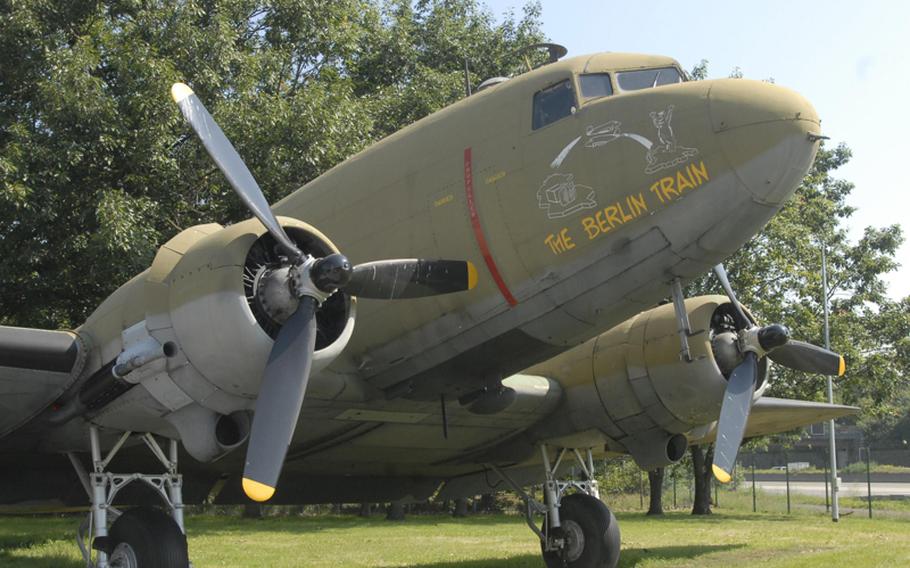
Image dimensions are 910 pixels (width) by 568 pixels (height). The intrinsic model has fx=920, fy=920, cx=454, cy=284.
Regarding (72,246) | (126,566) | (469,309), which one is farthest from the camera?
(72,246)

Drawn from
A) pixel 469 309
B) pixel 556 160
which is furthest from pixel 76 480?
pixel 556 160

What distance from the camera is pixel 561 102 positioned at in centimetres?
935

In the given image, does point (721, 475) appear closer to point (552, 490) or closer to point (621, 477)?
point (552, 490)

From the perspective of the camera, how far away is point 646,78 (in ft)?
30.6

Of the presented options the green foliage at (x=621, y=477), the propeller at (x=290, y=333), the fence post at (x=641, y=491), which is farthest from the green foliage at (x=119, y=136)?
the fence post at (x=641, y=491)

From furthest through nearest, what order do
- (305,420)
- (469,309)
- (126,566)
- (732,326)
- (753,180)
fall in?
(732,326) < (305,420) < (469,309) < (126,566) < (753,180)

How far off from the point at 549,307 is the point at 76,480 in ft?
20.4

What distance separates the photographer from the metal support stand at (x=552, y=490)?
492 inches

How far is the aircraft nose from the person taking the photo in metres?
8.01

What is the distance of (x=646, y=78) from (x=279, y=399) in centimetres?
484

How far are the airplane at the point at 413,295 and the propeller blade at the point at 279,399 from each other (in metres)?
0.02

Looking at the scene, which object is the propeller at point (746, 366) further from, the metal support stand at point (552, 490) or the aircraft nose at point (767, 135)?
the metal support stand at point (552, 490)

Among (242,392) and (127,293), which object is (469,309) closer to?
(242,392)

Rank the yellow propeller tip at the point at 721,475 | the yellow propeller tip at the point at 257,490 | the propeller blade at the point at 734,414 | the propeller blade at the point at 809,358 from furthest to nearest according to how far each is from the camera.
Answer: the propeller blade at the point at 809,358
the propeller blade at the point at 734,414
the yellow propeller tip at the point at 721,475
the yellow propeller tip at the point at 257,490
